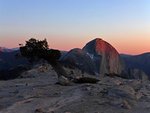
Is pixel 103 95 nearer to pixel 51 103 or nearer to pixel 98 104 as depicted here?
pixel 98 104

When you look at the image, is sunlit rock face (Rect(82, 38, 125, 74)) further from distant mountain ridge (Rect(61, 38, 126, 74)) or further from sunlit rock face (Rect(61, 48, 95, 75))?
sunlit rock face (Rect(61, 48, 95, 75))

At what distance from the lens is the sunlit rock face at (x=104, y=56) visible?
14075cm

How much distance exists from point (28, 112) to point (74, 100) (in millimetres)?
3434

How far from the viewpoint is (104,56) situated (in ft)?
490

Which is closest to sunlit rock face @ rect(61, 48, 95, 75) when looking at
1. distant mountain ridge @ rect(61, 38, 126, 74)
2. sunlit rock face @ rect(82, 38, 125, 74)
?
distant mountain ridge @ rect(61, 38, 126, 74)

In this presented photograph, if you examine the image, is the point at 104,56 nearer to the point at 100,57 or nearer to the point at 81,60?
the point at 100,57

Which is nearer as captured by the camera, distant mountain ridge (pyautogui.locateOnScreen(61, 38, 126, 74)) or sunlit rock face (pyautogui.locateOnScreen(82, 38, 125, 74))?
distant mountain ridge (pyautogui.locateOnScreen(61, 38, 126, 74))

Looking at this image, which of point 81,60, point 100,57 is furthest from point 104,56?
point 81,60

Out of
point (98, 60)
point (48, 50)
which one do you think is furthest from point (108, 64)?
point (48, 50)

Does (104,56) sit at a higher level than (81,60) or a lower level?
higher

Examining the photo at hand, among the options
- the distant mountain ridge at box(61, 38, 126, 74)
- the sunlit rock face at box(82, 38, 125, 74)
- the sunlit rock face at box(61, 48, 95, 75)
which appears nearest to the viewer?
the sunlit rock face at box(61, 48, 95, 75)

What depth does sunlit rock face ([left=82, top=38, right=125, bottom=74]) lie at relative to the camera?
141m

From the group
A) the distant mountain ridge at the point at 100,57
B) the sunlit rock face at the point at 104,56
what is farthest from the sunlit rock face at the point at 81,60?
the sunlit rock face at the point at 104,56

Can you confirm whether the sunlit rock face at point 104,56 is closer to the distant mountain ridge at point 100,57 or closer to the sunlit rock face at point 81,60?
the distant mountain ridge at point 100,57
